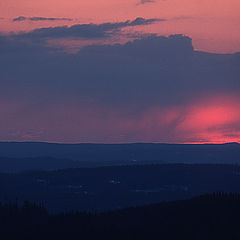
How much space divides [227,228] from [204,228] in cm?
303

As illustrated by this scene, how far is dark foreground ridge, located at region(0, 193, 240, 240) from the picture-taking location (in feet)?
385

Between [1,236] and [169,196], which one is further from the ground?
[1,236]

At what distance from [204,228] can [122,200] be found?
252 feet

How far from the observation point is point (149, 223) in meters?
124

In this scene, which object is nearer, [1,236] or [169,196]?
[1,236]

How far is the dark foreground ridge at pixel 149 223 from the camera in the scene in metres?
117

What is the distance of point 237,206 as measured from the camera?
124125mm

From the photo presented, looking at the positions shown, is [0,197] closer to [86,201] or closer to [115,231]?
[86,201]

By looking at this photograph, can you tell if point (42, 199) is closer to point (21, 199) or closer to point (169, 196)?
point (21, 199)

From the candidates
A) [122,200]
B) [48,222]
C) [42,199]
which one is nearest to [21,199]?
[42,199]

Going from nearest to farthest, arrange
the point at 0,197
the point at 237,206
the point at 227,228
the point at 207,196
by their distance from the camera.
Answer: the point at 227,228 < the point at 237,206 < the point at 207,196 < the point at 0,197

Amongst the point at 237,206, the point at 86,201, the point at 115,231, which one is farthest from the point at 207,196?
the point at 86,201

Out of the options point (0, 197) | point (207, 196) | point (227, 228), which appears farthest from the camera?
point (0, 197)

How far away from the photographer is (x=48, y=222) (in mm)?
129000
